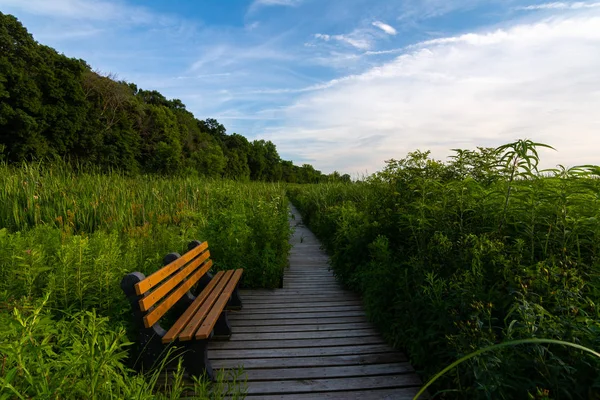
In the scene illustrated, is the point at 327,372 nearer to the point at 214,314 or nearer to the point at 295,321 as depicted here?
the point at 214,314

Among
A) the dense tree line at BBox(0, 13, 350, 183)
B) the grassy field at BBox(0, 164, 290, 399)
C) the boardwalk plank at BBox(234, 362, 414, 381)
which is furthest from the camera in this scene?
the dense tree line at BBox(0, 13, 350, 183)

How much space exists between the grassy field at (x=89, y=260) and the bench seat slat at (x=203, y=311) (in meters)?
0.36

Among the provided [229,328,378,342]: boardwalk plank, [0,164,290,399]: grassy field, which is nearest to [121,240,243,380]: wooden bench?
[0,164,290,399]: grassy field

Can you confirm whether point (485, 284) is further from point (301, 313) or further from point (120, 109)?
point (120, 109)

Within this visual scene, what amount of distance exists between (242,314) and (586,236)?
357cm

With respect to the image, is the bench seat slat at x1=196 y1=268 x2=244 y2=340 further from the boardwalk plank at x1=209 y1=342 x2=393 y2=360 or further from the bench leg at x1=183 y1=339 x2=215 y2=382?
the boardwalk plank at x1=209 y1=342 x2=393 y2=360

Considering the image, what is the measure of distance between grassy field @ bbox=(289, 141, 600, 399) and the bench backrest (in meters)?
1.99

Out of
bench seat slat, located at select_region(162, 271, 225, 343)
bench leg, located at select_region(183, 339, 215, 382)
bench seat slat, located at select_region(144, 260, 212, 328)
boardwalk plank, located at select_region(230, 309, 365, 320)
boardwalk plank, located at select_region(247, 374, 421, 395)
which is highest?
bench seat slat, located at select_region(144, 260, 212, 328)

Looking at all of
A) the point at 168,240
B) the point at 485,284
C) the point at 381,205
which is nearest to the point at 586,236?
the point at 485,284

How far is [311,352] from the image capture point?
3.28 metres

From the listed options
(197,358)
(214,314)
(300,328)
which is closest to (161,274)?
(214,314)

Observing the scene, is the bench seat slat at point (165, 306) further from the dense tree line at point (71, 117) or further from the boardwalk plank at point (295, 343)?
the dense tree line at point (71, 117)

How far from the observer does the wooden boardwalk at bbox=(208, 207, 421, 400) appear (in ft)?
8.84

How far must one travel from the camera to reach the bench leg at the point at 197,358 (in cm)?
260
